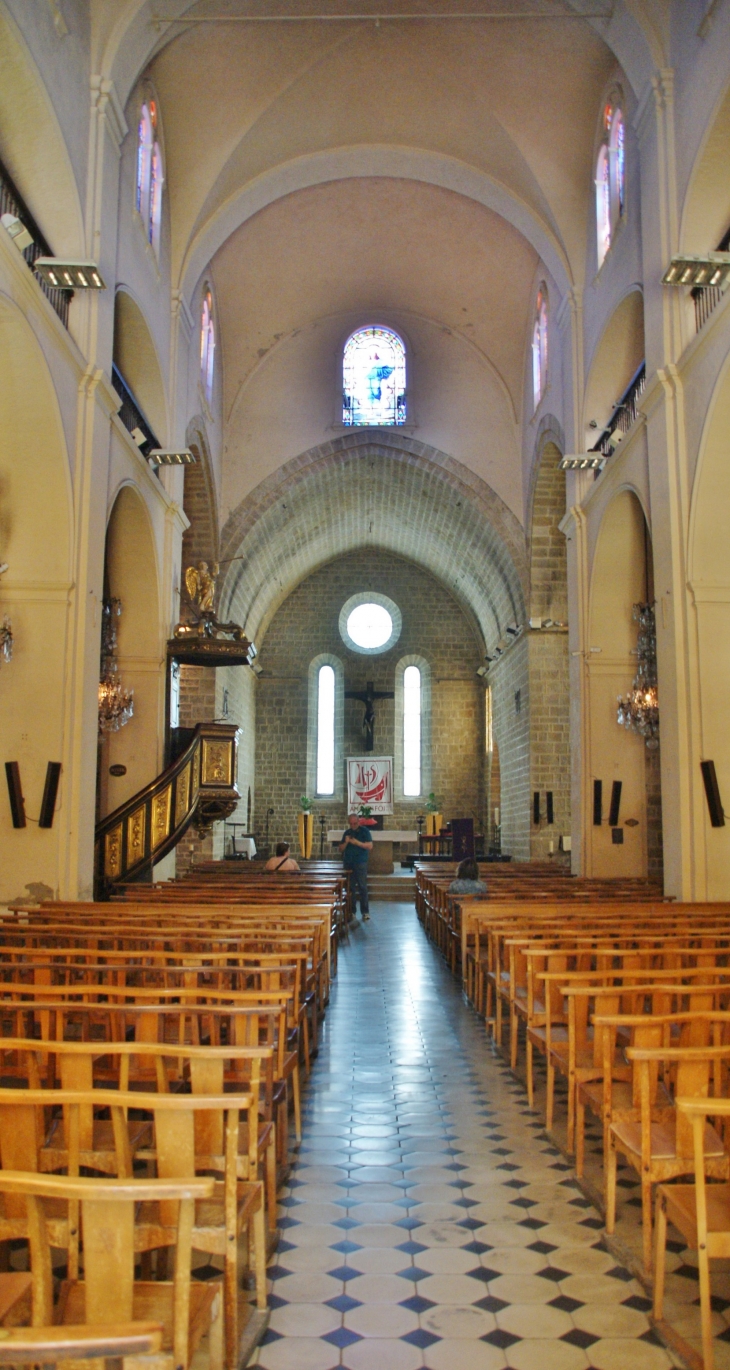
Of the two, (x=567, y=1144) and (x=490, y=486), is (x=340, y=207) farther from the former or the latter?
(x=567, y=1144)

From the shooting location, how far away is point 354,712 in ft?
87.1

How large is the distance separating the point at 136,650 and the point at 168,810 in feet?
9.60

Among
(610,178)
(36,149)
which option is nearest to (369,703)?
(610,178)

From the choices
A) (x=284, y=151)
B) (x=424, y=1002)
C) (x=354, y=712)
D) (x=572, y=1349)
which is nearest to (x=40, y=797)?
(x=424, y=1002)

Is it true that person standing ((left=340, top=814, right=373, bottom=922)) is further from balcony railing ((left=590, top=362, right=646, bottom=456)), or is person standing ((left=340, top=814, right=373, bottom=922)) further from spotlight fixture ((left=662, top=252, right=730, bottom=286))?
spotlight fixture ((left=662, top=252, right=730, bottom=286))

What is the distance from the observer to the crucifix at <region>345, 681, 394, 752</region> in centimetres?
2609

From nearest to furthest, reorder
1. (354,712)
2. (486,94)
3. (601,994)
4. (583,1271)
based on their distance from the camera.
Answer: (583,1271), (601,994), (486,94), (354,712)

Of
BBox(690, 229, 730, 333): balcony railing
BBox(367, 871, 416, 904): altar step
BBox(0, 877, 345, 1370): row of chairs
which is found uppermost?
BBox(690, 229, 730, 333): balcony railing

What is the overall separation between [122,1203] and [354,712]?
2456cm

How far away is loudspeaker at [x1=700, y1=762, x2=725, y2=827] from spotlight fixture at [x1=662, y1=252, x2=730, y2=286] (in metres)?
4.24

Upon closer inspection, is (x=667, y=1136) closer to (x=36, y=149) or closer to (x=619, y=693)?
(x=36, y=149)

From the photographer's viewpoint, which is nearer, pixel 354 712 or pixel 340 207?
pixel 340 207

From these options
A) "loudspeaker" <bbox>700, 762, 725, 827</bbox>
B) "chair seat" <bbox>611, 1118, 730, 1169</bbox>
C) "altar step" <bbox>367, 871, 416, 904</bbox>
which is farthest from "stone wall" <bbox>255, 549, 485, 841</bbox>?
"chair seat" <bbox>611, 1118, 730, 1169</bbox>

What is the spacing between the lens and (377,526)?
25125 millimetres
